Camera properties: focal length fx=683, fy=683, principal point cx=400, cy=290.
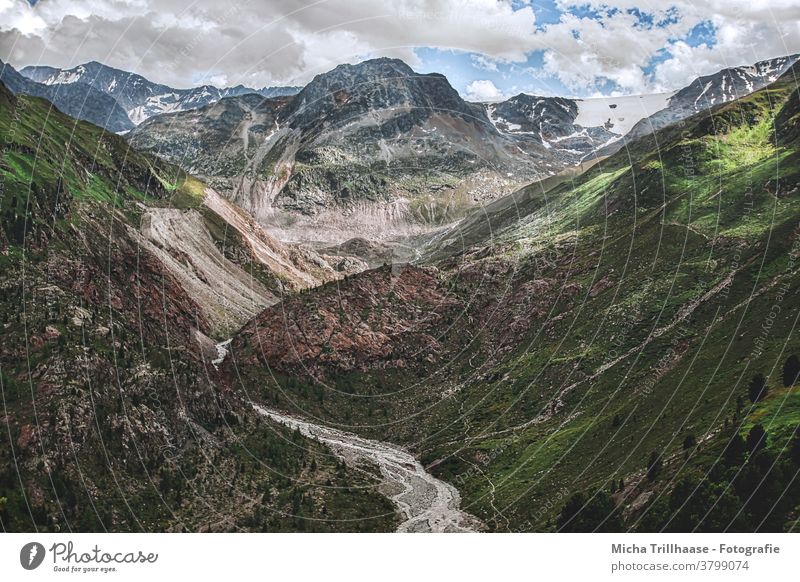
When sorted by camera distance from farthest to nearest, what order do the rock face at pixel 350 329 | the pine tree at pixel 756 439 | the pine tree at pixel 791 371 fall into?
the rock face at pixel 350 329
the pine tree at pixel 791 371
the pine tree at pixel 756 439

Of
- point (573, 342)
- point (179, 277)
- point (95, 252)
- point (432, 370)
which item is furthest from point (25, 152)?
point (573, 342)

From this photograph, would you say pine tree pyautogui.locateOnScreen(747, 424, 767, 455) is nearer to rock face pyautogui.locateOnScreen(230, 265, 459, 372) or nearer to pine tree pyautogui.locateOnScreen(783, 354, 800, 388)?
pine tree pyautogui.locateOnScreen(783, 354, 800, 388)

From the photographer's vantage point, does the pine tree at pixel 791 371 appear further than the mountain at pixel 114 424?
No

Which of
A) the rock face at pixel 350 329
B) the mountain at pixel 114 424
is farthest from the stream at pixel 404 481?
the rock face at pixel 350 329

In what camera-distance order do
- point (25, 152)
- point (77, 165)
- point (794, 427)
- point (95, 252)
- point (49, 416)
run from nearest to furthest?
1. point (794, 427)
2. point (49, 416)
3. point (95, 252)
4. point (25, 152)
5. point (77, 165)

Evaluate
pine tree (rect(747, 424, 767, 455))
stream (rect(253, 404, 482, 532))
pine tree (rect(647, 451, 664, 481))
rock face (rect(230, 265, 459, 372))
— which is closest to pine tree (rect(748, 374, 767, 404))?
pine tree (rect(747, 424, 767, 455))

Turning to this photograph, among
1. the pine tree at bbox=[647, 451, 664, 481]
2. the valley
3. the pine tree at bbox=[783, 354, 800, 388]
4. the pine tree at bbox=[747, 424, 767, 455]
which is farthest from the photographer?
the valley

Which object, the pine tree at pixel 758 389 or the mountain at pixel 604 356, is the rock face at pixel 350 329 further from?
the pine tree at pixel 758 389
